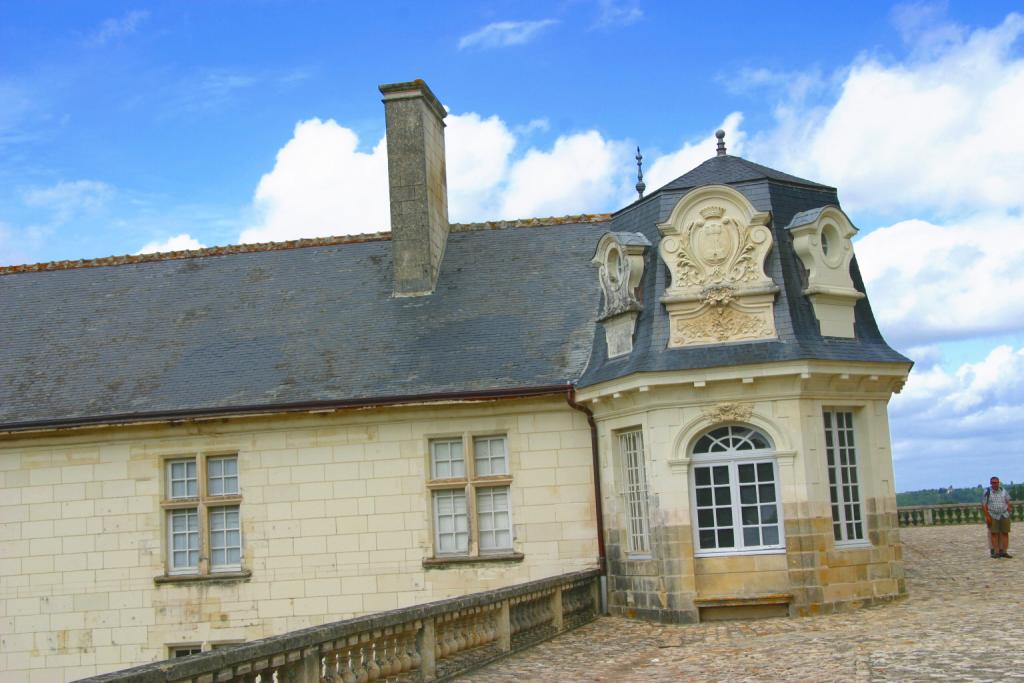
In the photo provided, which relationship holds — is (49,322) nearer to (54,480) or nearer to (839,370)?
(54,480)

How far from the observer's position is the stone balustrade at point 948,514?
2703 cm

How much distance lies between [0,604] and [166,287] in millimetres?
5477

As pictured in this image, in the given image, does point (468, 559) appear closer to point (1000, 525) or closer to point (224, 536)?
point (224, 536)

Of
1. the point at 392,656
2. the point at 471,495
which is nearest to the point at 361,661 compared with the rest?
the point at 392,656

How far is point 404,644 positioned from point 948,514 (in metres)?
21.3

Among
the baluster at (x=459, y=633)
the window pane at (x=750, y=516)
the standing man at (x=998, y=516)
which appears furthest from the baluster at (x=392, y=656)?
Result: the standing man at (x=998, y=516)

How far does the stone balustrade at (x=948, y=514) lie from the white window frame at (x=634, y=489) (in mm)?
15148

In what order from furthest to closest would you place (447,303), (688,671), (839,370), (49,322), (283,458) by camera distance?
(49,322)
(447,303)
(283,458)
(839,370)
(688,671)

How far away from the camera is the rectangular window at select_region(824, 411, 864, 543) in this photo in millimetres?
13578

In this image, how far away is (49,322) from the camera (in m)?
18.1

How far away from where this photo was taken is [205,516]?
1550cm

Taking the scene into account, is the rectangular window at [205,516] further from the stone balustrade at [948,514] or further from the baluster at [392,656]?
the stone balustrade at [948,514]

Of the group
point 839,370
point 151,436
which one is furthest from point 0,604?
point 839,370

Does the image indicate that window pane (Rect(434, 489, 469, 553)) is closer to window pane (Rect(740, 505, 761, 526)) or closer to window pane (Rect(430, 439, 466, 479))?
window pane (Rect(430, 439, 466, 479))
